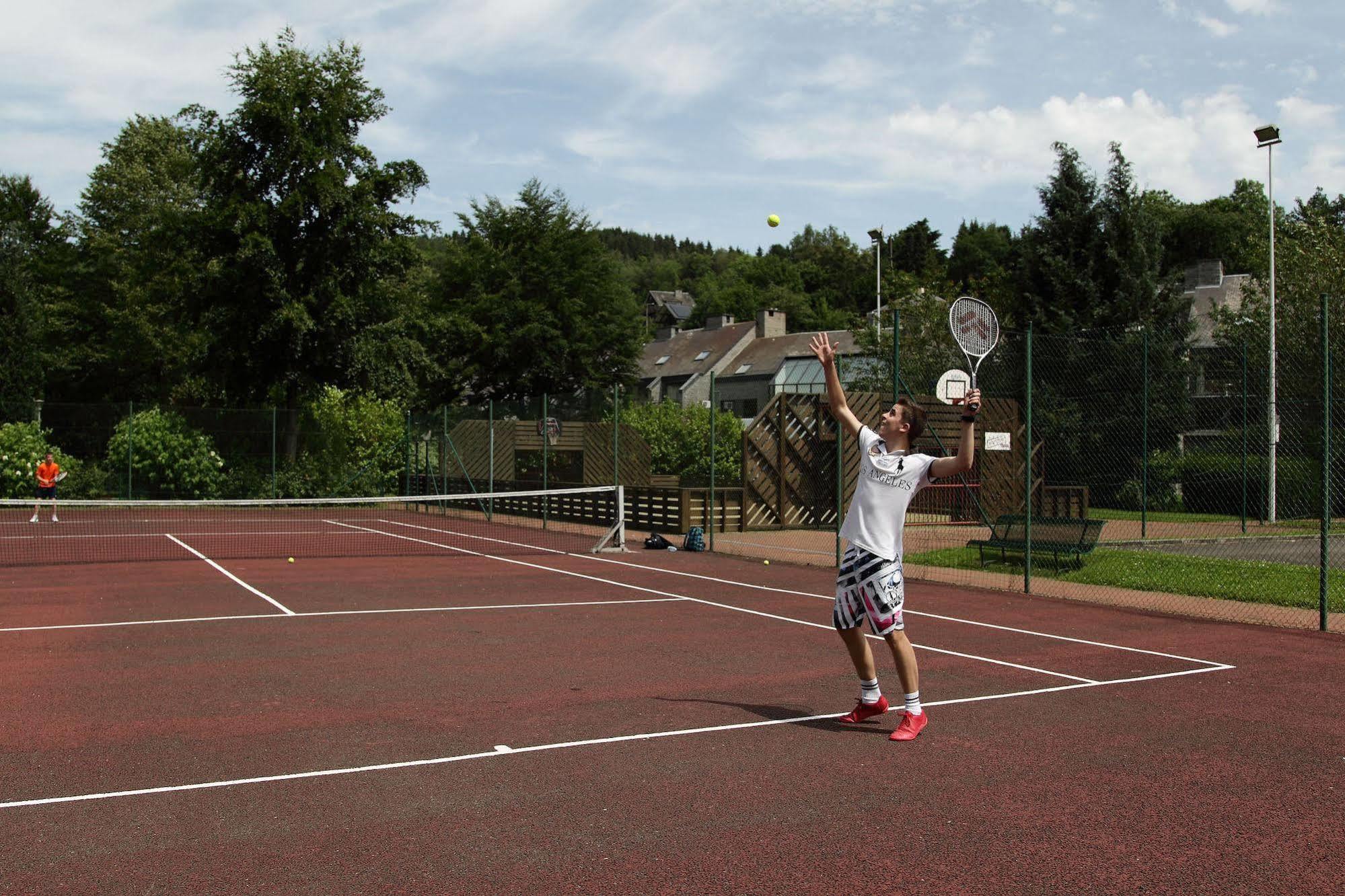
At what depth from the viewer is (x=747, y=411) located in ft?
188

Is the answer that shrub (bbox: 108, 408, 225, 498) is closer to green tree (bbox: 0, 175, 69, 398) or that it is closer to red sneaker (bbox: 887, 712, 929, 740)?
green tree (bbox: 0, 175, 69, 398)

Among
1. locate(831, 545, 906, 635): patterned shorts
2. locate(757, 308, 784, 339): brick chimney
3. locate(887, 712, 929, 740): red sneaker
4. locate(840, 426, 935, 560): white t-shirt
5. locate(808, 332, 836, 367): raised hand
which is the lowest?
locate(887, 712, 929, 740): red sneaker

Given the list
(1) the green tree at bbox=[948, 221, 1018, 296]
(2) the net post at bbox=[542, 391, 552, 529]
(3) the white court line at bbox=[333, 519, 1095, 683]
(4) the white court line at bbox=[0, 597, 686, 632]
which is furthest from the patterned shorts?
(1) the green tree at bbox=[948, 221, 1018, 296]

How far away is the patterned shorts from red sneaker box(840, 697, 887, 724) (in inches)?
18.7

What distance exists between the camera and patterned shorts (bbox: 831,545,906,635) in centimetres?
586

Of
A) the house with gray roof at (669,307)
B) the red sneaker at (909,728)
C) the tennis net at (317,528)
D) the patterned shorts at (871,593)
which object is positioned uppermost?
the house with gray roof at (669,307)

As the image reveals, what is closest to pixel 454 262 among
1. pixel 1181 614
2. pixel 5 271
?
pixel 5 271

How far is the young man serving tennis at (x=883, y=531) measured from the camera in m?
5.88

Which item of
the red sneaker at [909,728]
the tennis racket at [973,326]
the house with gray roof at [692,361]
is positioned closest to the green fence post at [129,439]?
the tennis racket at [973,326]

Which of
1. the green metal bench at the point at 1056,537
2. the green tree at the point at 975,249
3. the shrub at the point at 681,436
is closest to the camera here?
the green metal bench at the point at 1056,537

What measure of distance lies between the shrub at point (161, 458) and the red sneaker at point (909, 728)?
27.7 m

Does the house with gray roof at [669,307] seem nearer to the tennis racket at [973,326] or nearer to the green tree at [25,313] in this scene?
the green tree at [25,313]

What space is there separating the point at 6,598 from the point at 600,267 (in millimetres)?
33774

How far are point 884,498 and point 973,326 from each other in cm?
548
